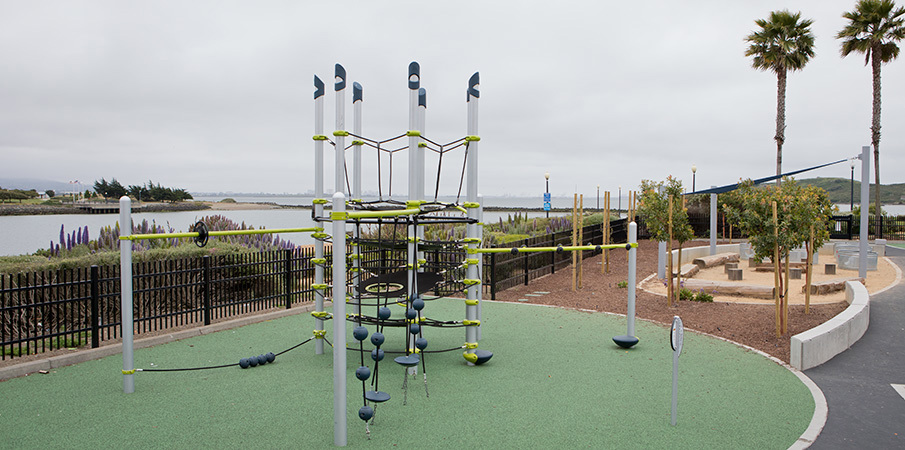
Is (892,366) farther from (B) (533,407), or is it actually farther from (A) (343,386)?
(A) (343,386)

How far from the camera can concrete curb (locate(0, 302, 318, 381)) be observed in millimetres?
5422

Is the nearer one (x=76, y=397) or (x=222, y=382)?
(x=76, y=397)

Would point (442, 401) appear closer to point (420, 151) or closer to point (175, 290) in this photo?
point (420, 151)

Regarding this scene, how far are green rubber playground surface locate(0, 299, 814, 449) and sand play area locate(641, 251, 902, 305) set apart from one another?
4.22 meters

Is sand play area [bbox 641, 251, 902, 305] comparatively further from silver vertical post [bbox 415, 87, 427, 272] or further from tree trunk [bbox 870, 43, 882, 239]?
tree trunk [bbox 870, 43, 882, 239]

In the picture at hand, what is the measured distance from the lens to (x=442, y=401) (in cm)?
476

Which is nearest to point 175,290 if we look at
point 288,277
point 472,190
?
point 288,277

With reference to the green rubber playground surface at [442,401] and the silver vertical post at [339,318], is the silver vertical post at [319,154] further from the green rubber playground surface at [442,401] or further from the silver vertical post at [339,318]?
the silver vertical post at [339,318]

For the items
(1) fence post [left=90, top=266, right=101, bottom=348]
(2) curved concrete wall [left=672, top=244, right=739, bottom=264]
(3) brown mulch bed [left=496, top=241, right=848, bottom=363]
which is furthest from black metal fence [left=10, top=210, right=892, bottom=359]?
(2) curved concrete wall [left=672, top=244, right=739, bottom=264]

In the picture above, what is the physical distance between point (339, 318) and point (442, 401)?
1482mm

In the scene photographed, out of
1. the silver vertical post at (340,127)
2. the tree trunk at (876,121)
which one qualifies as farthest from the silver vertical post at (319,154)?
the tree trunk at (876,121)

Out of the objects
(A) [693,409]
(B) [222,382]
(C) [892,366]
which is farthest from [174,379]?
(C) [892,366]

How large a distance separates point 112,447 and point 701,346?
21.1 ft

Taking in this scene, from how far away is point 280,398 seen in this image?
4797 millimetres
